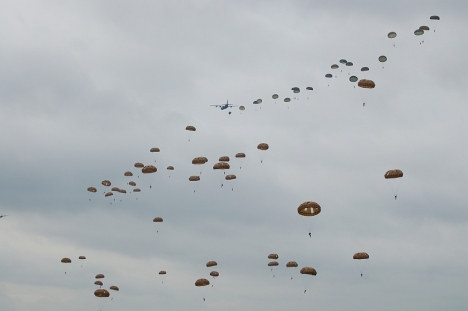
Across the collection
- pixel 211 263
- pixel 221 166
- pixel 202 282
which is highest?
pixel 221 166

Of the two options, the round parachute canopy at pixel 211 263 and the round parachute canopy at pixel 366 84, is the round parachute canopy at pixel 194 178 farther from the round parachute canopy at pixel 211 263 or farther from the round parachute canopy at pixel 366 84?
the round parachute canopy at pixel 366 84

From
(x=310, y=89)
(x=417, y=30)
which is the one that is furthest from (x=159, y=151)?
(x=417, y=30)

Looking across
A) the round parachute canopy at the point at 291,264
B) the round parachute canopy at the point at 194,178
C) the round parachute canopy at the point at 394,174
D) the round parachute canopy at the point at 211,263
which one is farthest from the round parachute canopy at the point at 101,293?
the round parachute canopy at the point at 394,174

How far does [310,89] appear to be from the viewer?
9169 cm

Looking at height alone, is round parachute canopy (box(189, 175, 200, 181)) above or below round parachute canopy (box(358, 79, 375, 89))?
below

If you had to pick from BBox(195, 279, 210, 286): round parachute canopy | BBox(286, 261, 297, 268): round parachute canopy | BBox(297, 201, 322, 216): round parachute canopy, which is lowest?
BBox(195, 279, 210, 286): round parachute canopy

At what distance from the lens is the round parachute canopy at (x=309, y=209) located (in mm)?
72250

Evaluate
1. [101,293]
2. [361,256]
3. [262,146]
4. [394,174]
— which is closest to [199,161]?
[262,146]

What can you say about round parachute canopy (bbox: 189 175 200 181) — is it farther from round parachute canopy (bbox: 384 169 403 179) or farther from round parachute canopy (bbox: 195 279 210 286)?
round parachute canopy (bbox: 384 169 403 179)

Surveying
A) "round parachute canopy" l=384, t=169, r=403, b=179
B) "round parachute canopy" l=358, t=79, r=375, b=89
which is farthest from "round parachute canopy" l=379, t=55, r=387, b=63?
"round parachute canopy" l=384, t=169, r=403, b=179

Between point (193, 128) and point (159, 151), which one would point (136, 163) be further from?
point (193, 128)

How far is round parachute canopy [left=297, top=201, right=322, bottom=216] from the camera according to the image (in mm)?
72250

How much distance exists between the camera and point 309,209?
72.6 m

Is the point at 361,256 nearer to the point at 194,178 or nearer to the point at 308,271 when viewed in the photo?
the point at 308,271
